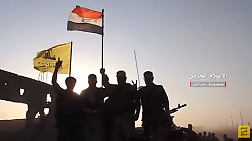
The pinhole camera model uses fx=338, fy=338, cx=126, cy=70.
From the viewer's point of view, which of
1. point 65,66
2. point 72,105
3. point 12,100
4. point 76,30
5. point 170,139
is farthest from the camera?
point 65,66

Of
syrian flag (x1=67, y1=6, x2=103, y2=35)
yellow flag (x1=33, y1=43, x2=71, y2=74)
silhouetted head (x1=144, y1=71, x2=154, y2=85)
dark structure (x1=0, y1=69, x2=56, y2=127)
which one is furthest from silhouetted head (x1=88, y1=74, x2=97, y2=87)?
yellow flag (x1=33, y1=43, x2=71, y2=74)

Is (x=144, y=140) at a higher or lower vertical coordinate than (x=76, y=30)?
lower

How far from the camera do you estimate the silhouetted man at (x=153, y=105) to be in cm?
436

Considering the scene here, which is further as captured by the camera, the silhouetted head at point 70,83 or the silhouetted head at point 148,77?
the silhouetted head at point 148,77

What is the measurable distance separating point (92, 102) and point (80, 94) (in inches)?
7.0

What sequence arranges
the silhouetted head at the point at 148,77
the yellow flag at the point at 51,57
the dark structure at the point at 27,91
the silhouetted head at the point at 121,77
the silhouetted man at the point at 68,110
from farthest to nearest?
the yellow flag at the point at 51,57 → the dark structure at the point at 27,91 → the silhouetted head at the point at 148,77 → the silhouetted head at the point at 121,77 → the silhouetted man at the point at 68,110

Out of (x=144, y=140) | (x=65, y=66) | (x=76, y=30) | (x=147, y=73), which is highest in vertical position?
(x=76, y=30)

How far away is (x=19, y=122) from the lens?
19.1 feet

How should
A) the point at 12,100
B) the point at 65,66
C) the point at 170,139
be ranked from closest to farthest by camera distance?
the point at 170,139, the point at 12,100, the point at 65,66

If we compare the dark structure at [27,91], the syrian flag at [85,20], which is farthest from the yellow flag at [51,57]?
the dark structure at [27,91]

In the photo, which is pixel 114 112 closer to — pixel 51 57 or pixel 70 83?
pixel 70 83

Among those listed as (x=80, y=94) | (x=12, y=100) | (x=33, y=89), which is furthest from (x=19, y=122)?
(x=80, y=94)

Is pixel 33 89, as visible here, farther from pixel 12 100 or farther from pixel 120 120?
pixel 120 120

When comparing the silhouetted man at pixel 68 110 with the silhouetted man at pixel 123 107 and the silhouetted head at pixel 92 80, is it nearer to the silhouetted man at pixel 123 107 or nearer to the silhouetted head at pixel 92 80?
the silhouetted head at pixel 92 80
